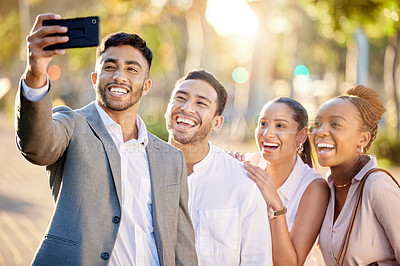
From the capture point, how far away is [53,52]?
7.54 ft

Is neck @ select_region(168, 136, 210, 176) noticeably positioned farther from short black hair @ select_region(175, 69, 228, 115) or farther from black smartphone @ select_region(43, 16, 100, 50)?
black smartphone @ select_region(43, 16, 100, 50)

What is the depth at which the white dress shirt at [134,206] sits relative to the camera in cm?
279

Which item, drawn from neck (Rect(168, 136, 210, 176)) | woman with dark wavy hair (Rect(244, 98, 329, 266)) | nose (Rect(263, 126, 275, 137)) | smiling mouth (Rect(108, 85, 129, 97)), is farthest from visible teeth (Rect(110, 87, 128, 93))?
nose (Rect(263, 126, 275, 137))

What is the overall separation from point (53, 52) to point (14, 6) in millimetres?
34897

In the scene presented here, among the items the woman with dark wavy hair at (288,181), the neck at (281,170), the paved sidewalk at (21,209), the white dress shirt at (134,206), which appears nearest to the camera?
the white dress shirt at (134,206)

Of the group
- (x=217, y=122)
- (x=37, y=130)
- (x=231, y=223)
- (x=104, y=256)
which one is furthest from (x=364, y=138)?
(x=37, y=130)

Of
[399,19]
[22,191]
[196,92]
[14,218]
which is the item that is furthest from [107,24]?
[196,92]

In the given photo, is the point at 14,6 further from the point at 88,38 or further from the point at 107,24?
the point at 88,38

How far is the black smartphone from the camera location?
7.82ft

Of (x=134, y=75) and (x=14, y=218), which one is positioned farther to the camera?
(x=14, y=218)

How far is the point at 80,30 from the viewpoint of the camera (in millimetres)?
2424

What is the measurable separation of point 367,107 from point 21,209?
7215 millimetres

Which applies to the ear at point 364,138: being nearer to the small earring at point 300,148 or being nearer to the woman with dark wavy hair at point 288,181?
the woman with dark wavy hair at point 288,181

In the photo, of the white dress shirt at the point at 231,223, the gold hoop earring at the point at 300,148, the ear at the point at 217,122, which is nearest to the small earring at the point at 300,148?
the gold hoop earring at the point at 300,148
